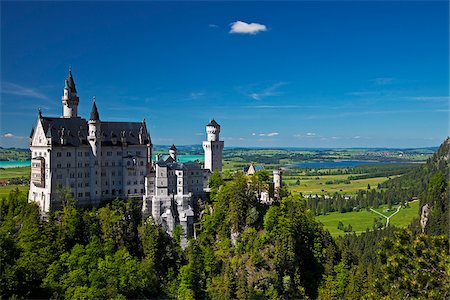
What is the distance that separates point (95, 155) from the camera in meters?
78.9

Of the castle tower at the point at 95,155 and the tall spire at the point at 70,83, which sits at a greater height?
the tall spire at the point at 70,83

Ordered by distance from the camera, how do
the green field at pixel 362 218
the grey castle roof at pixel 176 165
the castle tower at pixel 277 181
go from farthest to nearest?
the green field at pixel 362 218, the castle tower at pixel 277 181, the grey castle roof at pixel 176 165

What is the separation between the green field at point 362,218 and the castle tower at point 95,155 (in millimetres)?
85860

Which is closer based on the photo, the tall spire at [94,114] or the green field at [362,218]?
the tall spire at [94,114]

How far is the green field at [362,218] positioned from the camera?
145 m

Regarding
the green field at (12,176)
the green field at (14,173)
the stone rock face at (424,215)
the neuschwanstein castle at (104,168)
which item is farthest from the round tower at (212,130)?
the green field at (14,173)

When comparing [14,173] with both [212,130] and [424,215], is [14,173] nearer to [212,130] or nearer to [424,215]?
[212,130]

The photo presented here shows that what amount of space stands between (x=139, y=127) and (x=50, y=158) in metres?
18.9

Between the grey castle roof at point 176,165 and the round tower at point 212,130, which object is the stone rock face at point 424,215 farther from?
the grey castle roof at point 176,165

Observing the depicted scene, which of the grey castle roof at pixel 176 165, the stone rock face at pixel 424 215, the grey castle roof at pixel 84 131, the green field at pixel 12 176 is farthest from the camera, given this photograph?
the stone rock face at pixel 424 215

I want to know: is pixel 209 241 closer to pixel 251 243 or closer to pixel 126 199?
pixel 251 243

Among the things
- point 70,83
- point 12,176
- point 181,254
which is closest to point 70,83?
point 70,83

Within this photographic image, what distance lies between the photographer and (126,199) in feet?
267

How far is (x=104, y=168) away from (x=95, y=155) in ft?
10.9
